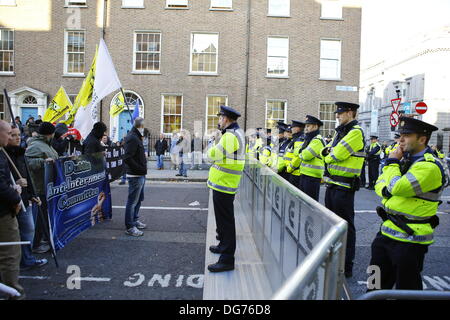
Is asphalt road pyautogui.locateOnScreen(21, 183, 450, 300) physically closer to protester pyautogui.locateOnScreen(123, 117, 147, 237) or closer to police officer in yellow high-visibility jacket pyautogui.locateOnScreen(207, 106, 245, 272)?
protester pyautogui.locateOnScreen(123, 117, 147, 237)

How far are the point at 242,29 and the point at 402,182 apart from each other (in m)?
20.6

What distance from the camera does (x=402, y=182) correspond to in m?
3.07

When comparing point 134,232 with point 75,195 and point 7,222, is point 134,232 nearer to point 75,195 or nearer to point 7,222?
point 75,195

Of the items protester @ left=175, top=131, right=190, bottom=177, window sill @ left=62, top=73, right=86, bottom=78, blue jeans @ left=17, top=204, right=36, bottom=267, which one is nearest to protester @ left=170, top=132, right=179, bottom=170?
protester @ left=175, top=131, right=190, bottom=177

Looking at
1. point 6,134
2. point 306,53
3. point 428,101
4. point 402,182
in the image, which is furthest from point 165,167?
point 428,101

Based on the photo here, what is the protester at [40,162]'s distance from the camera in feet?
18.0

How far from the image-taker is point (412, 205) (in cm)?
312

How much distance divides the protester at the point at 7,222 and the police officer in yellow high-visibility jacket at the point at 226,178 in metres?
2.19

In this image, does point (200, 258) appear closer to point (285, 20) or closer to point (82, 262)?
point (82, 262)

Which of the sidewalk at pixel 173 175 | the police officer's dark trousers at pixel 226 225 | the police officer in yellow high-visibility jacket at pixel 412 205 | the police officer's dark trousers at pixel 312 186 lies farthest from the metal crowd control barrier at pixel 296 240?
the sidewalk at pixel 173 175

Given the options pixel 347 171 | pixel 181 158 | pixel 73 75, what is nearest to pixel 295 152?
pixel 347 171

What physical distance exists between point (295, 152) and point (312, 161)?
838 mm

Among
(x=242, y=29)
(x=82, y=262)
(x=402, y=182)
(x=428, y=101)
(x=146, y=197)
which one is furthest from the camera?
(x=428, y=101)

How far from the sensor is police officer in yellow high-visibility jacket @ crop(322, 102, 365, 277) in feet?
15.6
